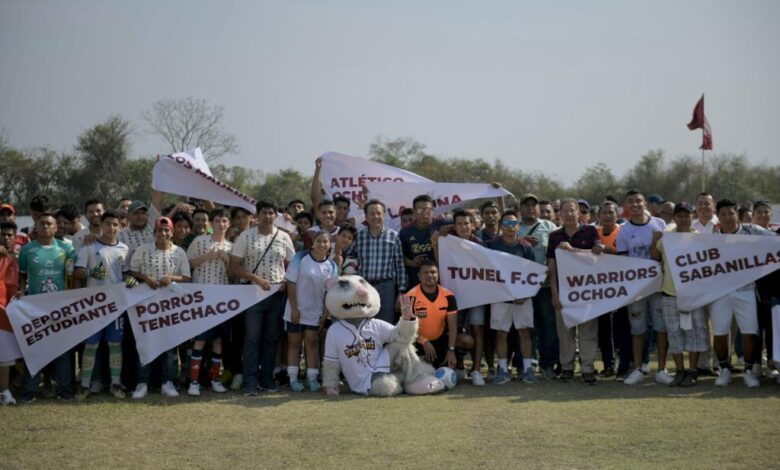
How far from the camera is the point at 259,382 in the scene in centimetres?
973

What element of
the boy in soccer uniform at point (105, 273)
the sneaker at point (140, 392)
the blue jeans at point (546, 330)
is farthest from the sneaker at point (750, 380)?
the boy in soccer uniform at point (105, 273)

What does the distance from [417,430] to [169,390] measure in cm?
337

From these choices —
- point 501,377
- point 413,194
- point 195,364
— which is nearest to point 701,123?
point 413,194

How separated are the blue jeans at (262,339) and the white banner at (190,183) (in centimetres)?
170

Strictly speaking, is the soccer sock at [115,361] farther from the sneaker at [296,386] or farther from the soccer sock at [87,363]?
Answer: the sneaker at [296,386]

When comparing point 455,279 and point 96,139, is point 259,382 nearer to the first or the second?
point 455,279

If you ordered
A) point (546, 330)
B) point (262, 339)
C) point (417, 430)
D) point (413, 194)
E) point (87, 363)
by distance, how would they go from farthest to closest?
1. point (413, 194)
2. point (546, 330)
3. point (262, 339)
4. point (87, 363)
5. point (417, 430)

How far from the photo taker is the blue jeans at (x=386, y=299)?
969 cm

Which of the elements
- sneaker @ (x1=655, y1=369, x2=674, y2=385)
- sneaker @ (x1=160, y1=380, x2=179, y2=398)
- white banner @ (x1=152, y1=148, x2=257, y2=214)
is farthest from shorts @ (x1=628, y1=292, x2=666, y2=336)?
sneaker @ (x1=160, y1=380, x2=179, y2=398)

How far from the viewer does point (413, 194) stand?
12344mm

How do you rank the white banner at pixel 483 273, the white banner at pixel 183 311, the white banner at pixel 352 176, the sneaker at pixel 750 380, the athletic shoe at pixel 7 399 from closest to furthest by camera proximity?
1. the athletic shoe at pixel 7 399
2. the sneaker at pixel 750 380
3. the white banner at pixel 183 311
4. the white banner at pixel 483 273
5. the white banner at pixel 352 176

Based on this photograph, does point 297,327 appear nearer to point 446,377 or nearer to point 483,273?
point 446,377

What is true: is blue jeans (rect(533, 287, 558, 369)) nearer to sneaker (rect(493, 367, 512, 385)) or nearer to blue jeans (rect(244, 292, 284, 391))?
sneaker (rect(493, 367, 512, 385))

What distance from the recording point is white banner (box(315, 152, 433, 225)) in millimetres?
13039
